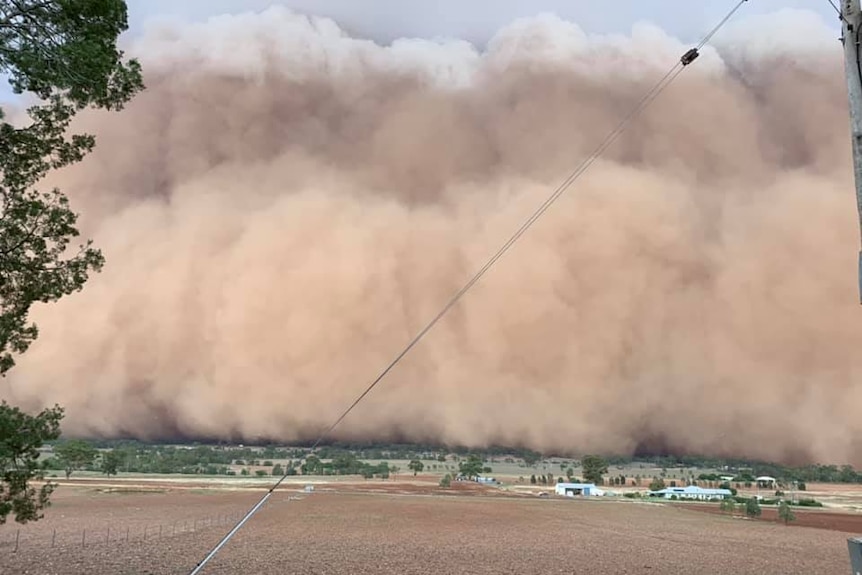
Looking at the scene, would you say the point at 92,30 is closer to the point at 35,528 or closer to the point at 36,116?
the point at 36,116

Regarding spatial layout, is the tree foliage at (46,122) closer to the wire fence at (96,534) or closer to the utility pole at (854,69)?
the utility pole at (854,69)

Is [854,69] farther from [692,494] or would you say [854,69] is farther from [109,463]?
[109,463]

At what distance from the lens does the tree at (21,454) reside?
6531 millimetres

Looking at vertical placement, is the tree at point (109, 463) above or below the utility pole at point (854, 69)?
below

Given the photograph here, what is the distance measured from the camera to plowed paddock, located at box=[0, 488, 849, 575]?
1593 cm

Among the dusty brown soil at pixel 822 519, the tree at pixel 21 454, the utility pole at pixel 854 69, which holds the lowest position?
the dusty brown soil at pixel 822 519

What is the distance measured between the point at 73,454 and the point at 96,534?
2187 inches

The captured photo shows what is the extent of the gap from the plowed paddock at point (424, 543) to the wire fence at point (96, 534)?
116 mm

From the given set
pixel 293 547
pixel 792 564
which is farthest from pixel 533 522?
pixel 293 547

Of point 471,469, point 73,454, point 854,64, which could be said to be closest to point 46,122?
point 854,64

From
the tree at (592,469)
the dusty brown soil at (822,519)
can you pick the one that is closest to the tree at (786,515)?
the dusty brown soil at (822,519)

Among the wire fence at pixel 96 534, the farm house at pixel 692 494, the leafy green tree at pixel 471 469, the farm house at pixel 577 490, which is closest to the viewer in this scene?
the wire fence at pixel 96 534

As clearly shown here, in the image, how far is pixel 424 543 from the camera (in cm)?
2147

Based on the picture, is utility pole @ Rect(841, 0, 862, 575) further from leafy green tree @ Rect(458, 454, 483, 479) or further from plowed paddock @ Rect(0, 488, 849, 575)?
leafy green tree @ Rect(458, 454, 483, 479)
